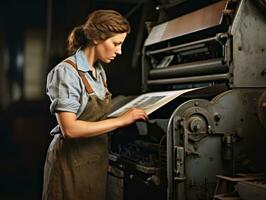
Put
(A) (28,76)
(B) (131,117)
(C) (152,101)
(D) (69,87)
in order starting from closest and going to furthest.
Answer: (D) (69,87)
(B) (131,117)
(C) (152,101)
(A) (28,76)

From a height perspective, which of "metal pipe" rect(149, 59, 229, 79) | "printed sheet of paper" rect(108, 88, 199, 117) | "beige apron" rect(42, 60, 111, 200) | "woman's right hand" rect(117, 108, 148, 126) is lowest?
"beige apron" rect(42, 60, 111, 200)

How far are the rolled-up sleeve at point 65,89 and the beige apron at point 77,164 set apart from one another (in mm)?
97

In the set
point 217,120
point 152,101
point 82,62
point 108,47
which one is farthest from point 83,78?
point 217,120

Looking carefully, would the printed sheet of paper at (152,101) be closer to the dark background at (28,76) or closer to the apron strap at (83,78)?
the apron strap at (83,78)

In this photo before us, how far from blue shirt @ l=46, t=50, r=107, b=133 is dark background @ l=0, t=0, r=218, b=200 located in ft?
5.53

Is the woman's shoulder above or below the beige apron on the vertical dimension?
above

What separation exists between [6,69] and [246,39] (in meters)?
2.13

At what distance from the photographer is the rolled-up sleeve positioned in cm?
188

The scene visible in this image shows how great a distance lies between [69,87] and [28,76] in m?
1.87

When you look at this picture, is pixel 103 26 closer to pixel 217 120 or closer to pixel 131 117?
pixel 131 117

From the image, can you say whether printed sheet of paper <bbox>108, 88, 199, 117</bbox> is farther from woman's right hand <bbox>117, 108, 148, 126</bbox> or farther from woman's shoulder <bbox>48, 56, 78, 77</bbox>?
woman's shoulder <bbox>48, 56, 78, 77</bbox>

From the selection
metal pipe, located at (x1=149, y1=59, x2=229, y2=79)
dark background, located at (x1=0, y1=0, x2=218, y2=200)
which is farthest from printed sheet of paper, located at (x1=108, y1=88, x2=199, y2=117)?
dark background, located at (x1=0, y1=0, x2=218, y2=200)

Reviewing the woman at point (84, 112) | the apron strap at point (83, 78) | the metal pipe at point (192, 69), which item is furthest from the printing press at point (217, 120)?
the apron strap at point (83, 78)

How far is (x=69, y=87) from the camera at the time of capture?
1903mm
